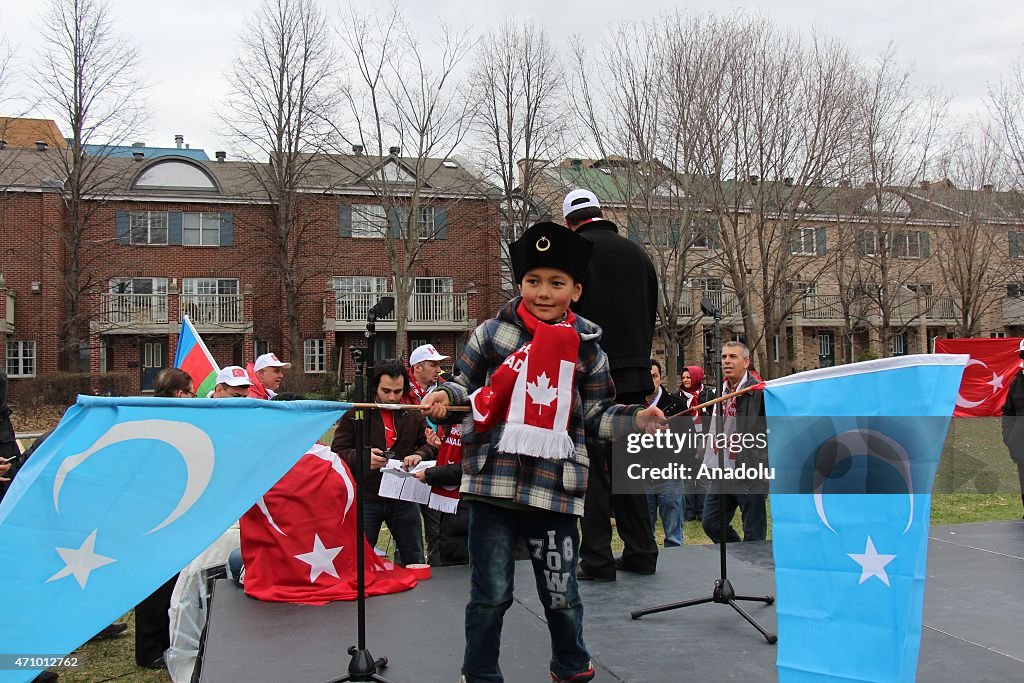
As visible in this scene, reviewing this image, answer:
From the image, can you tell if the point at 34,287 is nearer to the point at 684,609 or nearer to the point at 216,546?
the point at 216,546

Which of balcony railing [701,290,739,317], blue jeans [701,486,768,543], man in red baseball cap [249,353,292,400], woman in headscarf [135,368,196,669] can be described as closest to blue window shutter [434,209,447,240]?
balcony railing [701,290,739,317]

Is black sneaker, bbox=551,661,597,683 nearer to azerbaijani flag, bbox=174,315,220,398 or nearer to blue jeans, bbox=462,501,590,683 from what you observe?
blue jeans, bbox=462,501,590,683

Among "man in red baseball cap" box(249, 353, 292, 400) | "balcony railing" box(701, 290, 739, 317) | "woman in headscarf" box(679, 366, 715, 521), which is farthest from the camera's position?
"balcony railing" box(701, 290, 739, 317)

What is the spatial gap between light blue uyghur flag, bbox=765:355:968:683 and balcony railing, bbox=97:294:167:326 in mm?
33142

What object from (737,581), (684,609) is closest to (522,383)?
(684,609)

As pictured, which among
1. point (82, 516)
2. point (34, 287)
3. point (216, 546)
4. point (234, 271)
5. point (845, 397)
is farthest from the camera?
point (234, 271)

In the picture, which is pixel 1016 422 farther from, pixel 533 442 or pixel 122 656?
pixel 122 656

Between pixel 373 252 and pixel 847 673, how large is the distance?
33296 millimetres

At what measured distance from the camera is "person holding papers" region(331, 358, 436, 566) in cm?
579

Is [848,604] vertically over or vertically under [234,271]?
under

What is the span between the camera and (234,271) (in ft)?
114

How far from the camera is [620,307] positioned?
4.64m

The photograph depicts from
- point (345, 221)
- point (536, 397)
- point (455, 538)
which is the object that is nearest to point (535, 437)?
point (536, 397)

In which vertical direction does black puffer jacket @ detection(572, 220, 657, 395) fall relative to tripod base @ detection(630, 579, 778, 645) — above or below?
above
